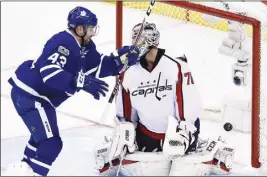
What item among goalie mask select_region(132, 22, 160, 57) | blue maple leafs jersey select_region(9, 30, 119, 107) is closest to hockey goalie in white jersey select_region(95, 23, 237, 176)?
goalie mask select_region(132, 22, 160, 57)

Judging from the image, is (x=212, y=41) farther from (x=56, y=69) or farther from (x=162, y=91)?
(x=56, y=69)

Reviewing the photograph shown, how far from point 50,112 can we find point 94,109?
1.07m

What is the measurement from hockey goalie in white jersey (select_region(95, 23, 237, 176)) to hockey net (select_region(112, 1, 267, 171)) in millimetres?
194

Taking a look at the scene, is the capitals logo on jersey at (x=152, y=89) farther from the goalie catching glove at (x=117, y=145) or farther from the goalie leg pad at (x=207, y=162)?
the goalie leg pad at (x=207, y=162)

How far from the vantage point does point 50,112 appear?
303 centimetres

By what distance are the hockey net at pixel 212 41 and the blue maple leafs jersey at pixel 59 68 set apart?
0.40m

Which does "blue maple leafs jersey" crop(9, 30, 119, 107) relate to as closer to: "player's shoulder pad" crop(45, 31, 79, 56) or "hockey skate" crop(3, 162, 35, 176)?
"player's shoulder pad" crop(45, 31, 79, 56)

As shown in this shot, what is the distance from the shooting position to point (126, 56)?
10.1 feet

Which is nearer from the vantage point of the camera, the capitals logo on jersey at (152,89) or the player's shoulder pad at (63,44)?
the player's shoulder pad at (63,44)

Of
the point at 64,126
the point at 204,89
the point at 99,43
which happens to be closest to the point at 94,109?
the point at 64,126

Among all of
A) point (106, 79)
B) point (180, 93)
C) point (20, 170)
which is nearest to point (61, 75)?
point (20, 170)

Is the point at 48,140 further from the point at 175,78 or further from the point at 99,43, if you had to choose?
the point at 99,43

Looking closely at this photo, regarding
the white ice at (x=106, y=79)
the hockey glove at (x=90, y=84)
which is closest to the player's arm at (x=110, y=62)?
the hockey glove at (x=90, y=84)

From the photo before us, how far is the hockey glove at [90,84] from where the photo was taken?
2.88 m
